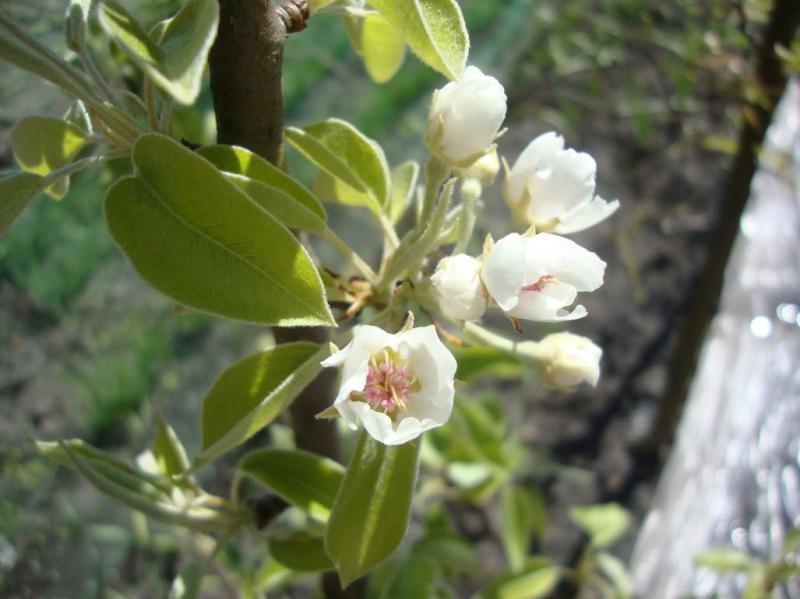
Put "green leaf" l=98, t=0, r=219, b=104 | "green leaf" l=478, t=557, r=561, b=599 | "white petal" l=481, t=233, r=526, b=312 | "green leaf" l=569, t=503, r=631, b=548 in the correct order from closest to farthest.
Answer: "green leaf" l=98, t=0, r=219, b=104
"white petal" l=481, t=233, r=526, b=312
"green leaf" l=478, t=557, r=561, b=599
"green leaf" l=569, t=503, r=631, b=548

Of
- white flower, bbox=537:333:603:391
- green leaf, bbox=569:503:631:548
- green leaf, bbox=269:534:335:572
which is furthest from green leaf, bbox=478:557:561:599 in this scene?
→ white flower, bbox=537:333:603:391

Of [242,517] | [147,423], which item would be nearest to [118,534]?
[147,423]

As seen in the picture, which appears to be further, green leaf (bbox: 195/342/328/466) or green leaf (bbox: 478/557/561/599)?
green leaf (bbox: 478/557/561/599)

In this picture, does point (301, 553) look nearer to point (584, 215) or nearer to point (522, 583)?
point (584, 215)

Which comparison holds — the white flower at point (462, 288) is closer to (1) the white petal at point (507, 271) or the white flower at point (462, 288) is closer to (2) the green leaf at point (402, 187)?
(1) the white petal at point (507, 271)

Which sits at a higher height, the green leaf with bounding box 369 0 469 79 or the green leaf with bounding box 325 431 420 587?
the green leaf with bounding box 369 0 469 79

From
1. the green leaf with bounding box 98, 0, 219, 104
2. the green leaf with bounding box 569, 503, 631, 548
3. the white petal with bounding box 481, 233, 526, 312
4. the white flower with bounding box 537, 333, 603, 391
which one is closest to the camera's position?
the green leaf with bounding box 98, 0, 219, 104

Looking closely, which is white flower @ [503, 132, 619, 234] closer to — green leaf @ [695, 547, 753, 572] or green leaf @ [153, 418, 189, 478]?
green leaf @ [153, 418, 189, 478]
